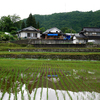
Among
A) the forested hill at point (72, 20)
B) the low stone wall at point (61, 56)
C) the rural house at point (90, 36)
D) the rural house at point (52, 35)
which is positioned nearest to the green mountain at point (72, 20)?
the forested hill at point (72, 20)

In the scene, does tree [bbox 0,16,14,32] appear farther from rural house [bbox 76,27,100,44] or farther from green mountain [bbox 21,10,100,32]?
green mountain [bbox 21,10,100,32]

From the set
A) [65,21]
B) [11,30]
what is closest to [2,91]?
[11,30]

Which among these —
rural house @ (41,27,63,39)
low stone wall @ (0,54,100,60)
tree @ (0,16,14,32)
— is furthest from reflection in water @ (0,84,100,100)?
tree @ (0,16,14,32)

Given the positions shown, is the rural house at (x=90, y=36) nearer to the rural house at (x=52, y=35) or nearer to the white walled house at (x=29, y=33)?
the rural house at (x=52, y=35)

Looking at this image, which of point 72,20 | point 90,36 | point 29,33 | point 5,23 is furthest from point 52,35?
point 72,20

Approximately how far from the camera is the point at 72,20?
7456cm

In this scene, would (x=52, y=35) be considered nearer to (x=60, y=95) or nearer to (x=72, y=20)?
(x=60, y=95)

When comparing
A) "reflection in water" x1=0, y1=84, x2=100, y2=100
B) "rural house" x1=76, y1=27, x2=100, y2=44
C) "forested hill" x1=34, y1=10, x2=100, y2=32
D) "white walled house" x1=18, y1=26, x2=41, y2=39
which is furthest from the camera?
"forested hill" x1=34, y1=10, x2=100, y2=32

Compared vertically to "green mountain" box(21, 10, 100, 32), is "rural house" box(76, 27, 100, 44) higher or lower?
lower

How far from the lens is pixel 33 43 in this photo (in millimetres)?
Answer: 28516

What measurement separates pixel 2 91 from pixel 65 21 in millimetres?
75740

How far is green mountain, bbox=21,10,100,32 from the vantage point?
6981cm

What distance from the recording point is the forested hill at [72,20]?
69.7 metres

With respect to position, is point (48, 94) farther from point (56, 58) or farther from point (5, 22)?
point (5, 22)
